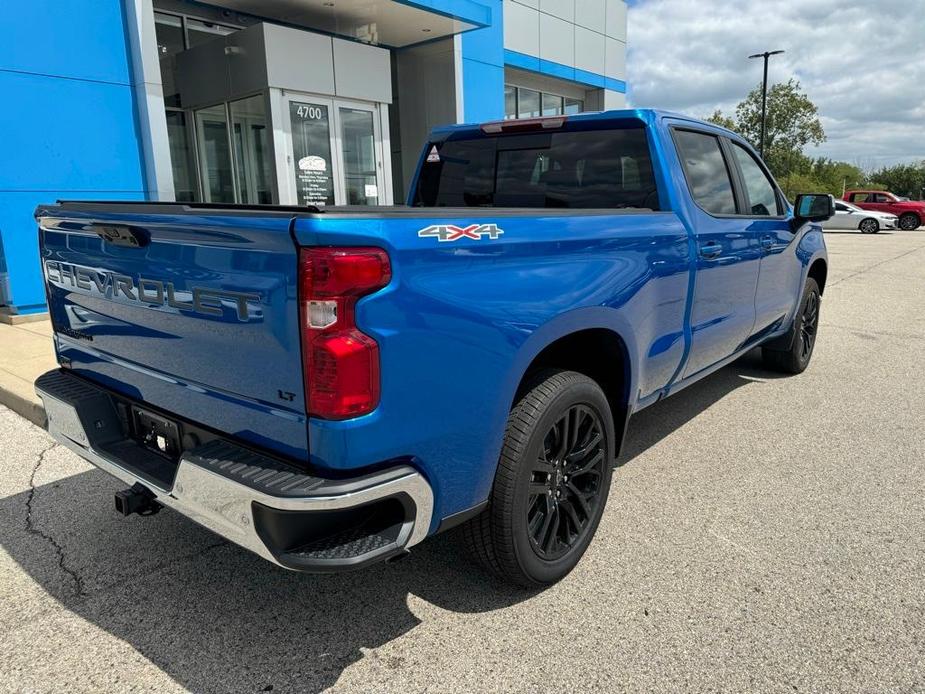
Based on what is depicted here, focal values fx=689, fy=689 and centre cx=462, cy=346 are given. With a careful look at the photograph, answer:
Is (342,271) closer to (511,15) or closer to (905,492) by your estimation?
(905,492)

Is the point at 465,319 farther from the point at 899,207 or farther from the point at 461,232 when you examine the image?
the point at 899,207

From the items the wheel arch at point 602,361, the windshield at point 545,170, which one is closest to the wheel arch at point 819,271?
the windshield at point 545,170

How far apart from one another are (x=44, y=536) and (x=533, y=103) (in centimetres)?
1800

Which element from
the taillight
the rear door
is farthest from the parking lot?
the taillight

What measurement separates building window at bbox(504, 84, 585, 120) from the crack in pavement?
1516cm

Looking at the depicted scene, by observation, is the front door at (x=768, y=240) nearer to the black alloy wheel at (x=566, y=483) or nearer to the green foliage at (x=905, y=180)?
the black alloy wheel at (x=566, y=483)

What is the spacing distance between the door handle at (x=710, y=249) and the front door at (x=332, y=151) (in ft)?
27.3

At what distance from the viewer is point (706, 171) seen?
161 inches

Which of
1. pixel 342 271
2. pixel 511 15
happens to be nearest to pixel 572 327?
pixel 342 271

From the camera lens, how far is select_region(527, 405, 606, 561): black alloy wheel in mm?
2756

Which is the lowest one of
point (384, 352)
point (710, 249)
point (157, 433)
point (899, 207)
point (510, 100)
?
point (899, 207)

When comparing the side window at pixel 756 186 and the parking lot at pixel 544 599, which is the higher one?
the side window at pixel 756 186

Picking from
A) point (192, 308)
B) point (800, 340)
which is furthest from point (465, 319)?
point (800, 340)

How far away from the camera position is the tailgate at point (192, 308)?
1988 mm
